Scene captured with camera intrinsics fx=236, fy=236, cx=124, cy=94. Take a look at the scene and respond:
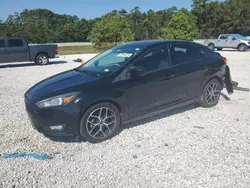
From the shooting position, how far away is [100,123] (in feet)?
12.4

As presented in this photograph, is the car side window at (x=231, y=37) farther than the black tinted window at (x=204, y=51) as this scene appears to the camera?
Yes

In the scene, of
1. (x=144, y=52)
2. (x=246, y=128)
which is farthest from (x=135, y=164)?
(x=246, y=128)

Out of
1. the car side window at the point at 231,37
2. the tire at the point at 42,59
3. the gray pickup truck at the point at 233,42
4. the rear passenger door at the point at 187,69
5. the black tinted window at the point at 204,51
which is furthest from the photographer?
the car side window at the point at 231,37

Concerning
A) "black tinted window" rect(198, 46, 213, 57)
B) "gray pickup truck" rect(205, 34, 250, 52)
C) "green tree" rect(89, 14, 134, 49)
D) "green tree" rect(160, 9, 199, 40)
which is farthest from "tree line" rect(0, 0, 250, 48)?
"black tinted window" rect(198, 46, 213, 57)

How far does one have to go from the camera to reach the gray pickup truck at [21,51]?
13.4 m

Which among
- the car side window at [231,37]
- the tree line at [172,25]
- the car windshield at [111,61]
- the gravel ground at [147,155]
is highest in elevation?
the tree line at [172,25]

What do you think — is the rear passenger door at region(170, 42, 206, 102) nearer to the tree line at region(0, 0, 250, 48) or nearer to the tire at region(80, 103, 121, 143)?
the tire at region(80, 103, 121, 143)

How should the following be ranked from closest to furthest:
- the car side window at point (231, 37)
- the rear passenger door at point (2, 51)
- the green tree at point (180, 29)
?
the rear passenger door at point (2, 51) → the car side window at point (231, 37) → the green tree at point (180, 29)

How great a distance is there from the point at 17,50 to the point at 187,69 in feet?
38.8

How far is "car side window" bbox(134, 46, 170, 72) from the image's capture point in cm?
422

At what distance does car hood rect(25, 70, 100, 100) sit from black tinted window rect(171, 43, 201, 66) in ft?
5.58

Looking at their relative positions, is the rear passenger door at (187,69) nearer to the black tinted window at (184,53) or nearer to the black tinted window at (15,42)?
the black tinted window at (184,53)

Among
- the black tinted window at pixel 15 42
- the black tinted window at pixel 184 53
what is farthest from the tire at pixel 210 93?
the black tinted window at pixel 15 42

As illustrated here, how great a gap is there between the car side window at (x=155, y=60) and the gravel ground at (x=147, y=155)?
1058mm
